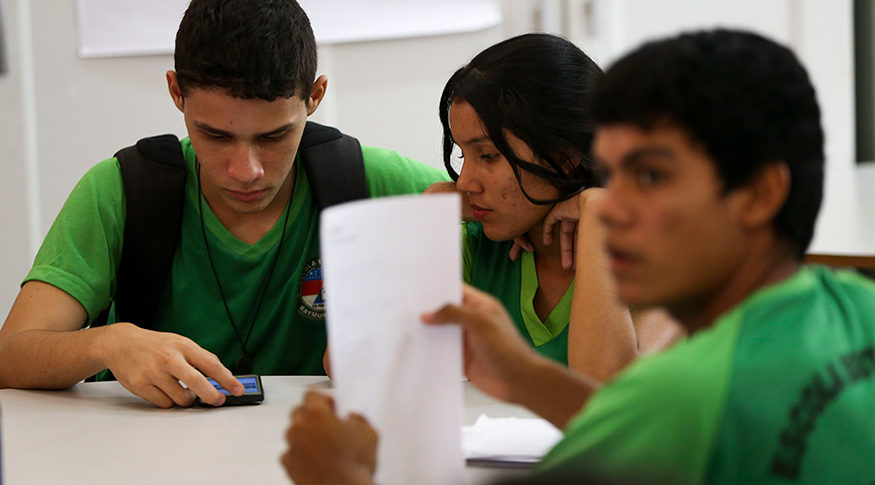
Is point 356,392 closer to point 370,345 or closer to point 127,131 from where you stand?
point 370,345

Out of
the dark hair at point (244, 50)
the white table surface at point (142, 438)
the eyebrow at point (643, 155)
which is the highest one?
the dark hair at point (244, 50)

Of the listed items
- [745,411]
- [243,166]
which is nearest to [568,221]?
[243,166]

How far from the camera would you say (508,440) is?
2.98 feet

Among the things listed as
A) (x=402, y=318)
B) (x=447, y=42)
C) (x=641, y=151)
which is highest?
(x=447, y=42)

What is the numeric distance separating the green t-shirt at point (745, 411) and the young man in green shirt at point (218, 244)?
77 cm

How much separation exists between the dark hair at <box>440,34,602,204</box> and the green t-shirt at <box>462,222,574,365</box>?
168 mm

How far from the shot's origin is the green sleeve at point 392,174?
166cm

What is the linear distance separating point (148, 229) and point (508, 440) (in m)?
0.90

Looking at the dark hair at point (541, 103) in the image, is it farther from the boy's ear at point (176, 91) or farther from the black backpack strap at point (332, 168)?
the boy's ear at point (176, 91)

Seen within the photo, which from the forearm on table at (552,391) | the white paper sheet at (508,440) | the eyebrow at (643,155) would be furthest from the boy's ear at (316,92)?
the eyebrow at (643,155)

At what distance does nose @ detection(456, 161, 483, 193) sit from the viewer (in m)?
1.34

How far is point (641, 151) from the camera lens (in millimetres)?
553

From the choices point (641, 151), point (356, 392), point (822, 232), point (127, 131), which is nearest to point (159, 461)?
point (356, 392)

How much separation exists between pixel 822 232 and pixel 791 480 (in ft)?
5.97
